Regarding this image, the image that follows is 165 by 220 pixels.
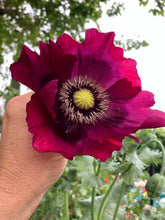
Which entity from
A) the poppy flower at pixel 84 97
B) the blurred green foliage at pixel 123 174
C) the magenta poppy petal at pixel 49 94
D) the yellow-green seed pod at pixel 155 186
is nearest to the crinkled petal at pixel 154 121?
the poppy flower at pixel 84 97

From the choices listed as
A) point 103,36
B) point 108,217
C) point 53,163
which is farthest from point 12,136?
point 108,217

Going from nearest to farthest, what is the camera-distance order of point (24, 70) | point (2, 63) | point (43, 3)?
point (24, 70)
point (43, 3)
point (2, 63)

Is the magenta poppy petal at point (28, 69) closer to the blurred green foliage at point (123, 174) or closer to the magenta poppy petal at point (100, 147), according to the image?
the magenta poppy petal at point (100, 147)

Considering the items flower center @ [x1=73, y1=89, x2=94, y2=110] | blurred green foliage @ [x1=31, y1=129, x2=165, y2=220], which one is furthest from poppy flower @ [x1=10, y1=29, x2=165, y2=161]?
blurred green foliage @ [x1=31, y1=129, x2=165, y2=220]

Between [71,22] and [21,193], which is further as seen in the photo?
[71,22]

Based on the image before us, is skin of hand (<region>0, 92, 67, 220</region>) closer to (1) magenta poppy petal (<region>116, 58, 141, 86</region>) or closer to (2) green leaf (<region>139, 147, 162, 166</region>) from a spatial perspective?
(1) magenta poppy petal (<region>116, 58, 141, 86</region>)

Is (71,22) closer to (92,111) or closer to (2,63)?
(2,63)

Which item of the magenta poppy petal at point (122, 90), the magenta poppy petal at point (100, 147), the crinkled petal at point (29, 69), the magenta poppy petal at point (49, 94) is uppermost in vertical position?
the crinkled petal at point (29, 69)
